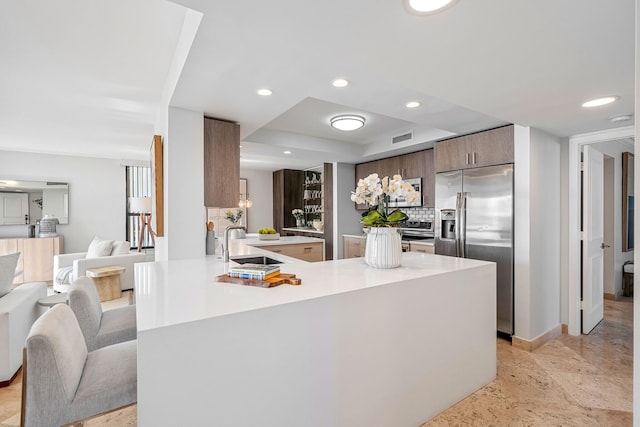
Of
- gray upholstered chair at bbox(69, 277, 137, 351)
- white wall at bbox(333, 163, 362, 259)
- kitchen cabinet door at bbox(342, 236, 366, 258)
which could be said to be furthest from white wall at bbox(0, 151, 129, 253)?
gray upholstered chair at bbox(69, 277, 137, 351)

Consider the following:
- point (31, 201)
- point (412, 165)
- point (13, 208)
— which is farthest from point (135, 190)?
point (412, 165)

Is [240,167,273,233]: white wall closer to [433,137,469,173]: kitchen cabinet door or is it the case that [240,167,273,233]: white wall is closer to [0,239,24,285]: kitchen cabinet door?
[0,239,24,285]: kitchen cabinet door

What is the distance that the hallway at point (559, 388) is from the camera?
1911 mm

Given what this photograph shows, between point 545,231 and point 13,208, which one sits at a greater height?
point 13,208

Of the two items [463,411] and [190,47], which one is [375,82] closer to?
[190,47]

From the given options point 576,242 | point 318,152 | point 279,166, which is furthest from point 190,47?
point 279,166

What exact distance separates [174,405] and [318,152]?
4.01m

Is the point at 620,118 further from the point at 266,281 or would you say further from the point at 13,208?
the point at 13,208

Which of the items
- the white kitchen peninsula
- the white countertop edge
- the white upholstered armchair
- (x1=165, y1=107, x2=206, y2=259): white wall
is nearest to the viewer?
the white kitchen peninsula

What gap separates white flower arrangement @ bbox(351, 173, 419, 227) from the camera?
2.05 m

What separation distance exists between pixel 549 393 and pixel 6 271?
4331 millimetres

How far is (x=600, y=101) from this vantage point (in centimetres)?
225

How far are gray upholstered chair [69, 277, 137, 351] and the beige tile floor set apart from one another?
1.72 ft

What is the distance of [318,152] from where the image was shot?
471 cm
